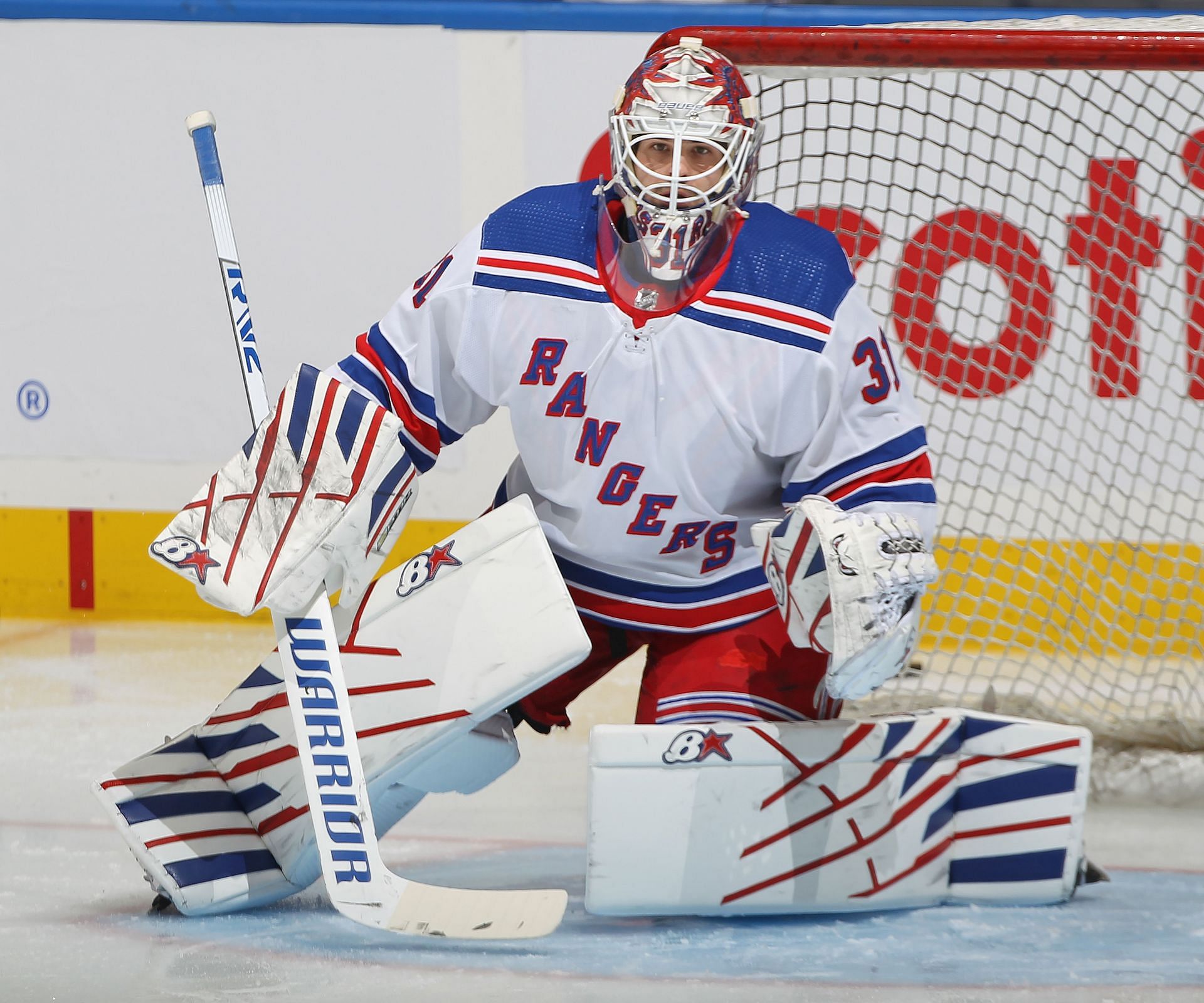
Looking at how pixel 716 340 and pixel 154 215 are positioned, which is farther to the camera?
pixel 154 215

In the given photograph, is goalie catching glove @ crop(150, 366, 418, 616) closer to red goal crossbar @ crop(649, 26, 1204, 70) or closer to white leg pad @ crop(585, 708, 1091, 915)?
white leg pad @ crop(585, 708, 1091, 915)

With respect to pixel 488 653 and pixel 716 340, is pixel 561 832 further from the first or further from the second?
pixel 716 340

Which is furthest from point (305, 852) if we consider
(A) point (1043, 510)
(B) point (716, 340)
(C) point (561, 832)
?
(A) point (1043, 510)

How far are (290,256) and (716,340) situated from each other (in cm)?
→ 205

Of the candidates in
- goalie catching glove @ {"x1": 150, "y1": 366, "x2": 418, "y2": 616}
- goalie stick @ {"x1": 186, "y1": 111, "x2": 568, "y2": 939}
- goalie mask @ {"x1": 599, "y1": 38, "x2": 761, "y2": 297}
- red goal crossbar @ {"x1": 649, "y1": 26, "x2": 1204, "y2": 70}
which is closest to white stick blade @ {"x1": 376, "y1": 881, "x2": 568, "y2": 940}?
goalie stick @ {"x1": 186, "y1": 111, "x2": 568, "y2": 939}

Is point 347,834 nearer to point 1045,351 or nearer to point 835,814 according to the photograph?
point 835,814

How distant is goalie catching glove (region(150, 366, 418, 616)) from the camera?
1923 millimetres

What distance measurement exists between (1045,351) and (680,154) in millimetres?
1639

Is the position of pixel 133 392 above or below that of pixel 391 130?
below

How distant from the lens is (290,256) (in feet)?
12.6

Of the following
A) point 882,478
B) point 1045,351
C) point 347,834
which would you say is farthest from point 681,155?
point 1045,351

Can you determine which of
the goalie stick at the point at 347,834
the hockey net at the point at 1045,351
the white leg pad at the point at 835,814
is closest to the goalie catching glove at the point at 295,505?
the goalie stick at the point at 347,834

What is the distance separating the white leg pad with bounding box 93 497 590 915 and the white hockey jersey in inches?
5.5

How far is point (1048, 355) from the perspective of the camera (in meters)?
3.43
